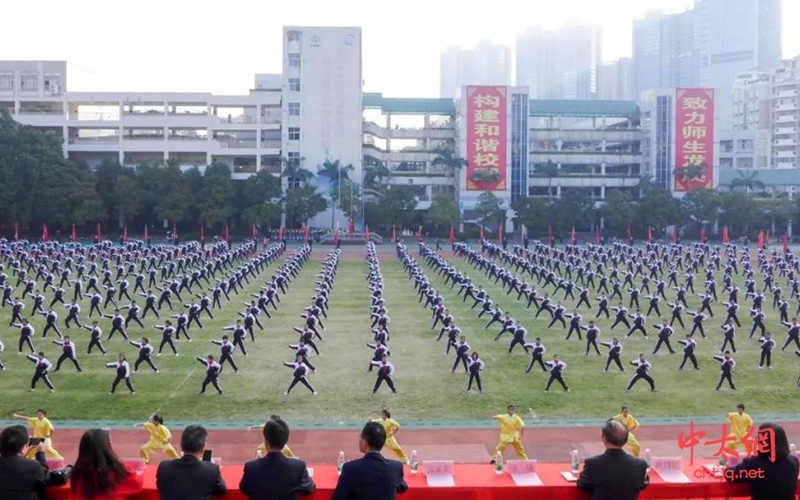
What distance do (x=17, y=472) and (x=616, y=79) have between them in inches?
6870

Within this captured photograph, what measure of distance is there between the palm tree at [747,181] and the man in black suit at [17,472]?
2979 inches

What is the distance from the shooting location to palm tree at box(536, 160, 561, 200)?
7288 cm

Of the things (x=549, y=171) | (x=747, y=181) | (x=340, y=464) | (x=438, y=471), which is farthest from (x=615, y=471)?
(x=747, y=181)

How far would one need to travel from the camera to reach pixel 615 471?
16.4 ft

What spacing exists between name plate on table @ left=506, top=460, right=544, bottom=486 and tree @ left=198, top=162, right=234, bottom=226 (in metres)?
57.8

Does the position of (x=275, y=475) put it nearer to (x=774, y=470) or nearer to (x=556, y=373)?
(x=774, y=470)

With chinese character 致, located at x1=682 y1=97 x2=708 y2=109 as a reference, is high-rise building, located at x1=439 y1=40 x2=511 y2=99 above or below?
above

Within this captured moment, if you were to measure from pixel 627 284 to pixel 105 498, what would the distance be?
31523 mm

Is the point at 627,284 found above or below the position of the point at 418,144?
below

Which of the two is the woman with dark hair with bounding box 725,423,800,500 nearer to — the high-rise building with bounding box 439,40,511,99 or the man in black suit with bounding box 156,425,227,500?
the man in black suit with bounding box 156,425,227,500

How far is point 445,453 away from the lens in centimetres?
1124

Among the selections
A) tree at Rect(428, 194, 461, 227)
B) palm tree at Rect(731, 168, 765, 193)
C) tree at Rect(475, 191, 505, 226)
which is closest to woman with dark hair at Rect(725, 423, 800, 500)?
tree at Rect(428, 194, 461, 227)

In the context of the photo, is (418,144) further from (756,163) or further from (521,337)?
(521,337)

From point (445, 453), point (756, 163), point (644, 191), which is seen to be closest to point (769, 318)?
point (445, 453)
